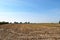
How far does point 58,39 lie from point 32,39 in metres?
2.54

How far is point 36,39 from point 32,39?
0.38 meters

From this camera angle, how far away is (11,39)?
1385 centimetres

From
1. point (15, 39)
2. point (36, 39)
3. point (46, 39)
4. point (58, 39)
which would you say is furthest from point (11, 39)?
point (58, 39)

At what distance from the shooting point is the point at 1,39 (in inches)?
554

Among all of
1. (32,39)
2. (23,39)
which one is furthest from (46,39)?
(23,39)

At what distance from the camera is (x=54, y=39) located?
46.0 feet

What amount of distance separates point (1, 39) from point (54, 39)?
5.09 m

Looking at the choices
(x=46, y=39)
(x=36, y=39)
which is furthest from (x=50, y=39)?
(x=36, y=39)

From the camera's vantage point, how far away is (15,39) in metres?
14.0

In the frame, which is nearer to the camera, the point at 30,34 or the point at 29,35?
the point at 29,35

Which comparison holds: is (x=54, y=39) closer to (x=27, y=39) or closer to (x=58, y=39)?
(x=58, y=39)

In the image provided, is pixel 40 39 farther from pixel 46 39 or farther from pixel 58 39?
pixel 58 39

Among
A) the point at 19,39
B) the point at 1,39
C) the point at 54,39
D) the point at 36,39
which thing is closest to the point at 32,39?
the point at 36,39

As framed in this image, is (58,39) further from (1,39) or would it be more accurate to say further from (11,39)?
(1,39)
